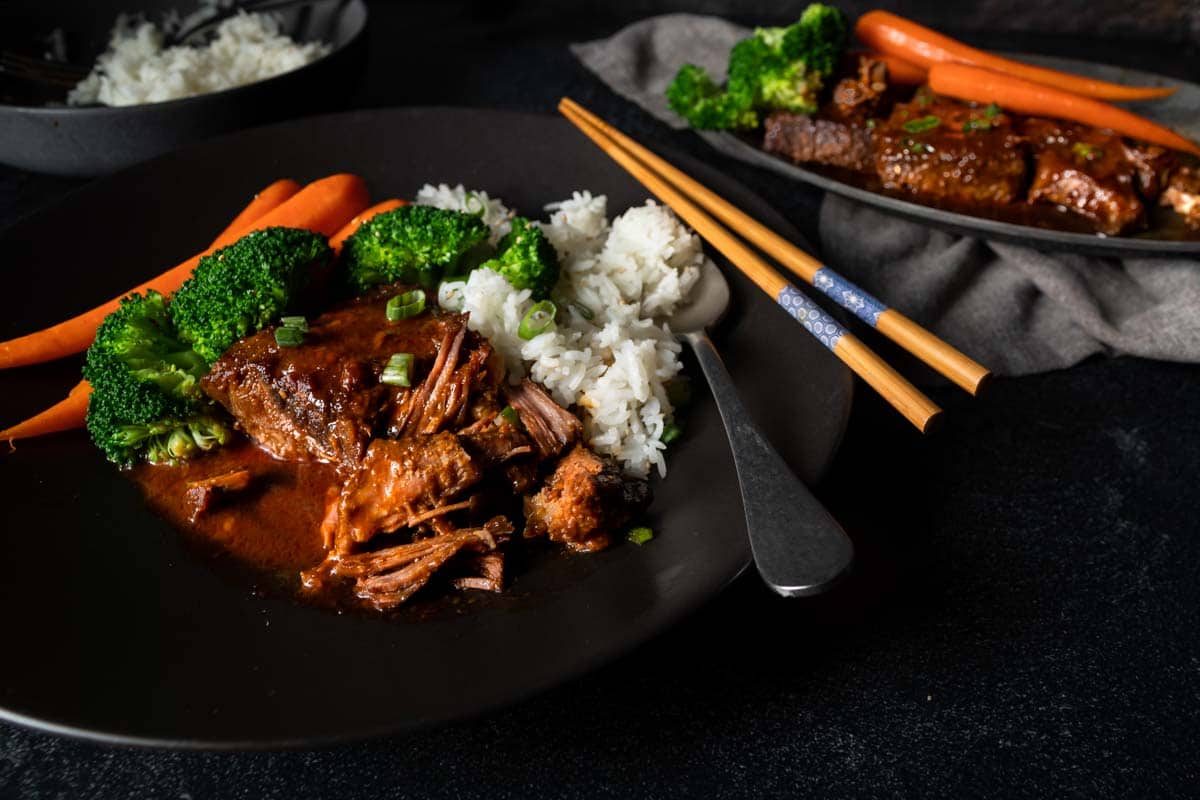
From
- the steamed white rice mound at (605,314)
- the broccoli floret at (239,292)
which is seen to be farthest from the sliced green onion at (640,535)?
the broccoli floret at (239,292)

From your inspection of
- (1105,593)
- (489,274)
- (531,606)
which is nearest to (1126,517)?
(1105,593)

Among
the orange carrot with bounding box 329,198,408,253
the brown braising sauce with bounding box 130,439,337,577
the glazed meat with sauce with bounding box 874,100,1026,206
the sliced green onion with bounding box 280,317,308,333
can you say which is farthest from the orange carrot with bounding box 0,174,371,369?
the glazed meat with sauce with bounding box 874,100,1026,206

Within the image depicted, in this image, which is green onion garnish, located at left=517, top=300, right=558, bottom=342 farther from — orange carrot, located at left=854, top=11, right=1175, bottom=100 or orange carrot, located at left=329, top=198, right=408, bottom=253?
orange carrot, located at left=854, top=11, right=1175, bottom=100

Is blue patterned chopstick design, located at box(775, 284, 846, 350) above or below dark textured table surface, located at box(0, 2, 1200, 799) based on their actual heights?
above

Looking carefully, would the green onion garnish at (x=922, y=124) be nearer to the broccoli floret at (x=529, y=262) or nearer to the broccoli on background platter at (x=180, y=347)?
the broccoli floret at (x=529, y=262)

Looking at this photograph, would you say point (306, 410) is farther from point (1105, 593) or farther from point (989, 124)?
point (989, 124)

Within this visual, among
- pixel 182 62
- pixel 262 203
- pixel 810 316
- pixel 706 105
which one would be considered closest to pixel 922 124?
pixel 706 105
